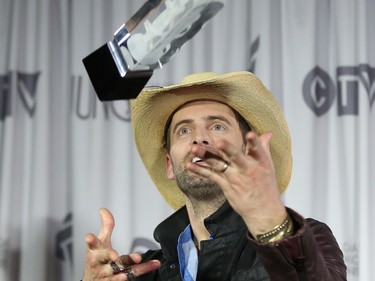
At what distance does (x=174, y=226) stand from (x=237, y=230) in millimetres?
232

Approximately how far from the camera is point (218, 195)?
1653 millimetres

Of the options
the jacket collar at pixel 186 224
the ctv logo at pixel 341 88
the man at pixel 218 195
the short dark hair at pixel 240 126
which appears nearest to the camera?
the man at pixel 218 195

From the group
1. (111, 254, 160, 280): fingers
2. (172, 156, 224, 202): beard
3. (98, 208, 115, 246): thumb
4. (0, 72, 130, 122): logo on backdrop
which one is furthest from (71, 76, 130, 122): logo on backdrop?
(111, 254, 160, 280): fingers

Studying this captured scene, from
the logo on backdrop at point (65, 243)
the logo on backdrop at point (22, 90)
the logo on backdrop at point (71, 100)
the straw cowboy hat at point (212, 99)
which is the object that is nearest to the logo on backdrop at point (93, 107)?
the logo on backdrop at point (71, 100)

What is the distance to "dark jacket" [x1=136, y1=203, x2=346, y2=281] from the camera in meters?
1.08

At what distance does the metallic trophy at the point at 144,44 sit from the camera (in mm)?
938

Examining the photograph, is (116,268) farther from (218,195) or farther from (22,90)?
(22,90)

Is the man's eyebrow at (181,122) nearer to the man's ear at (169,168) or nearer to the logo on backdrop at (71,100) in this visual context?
the man's ear at (169,168)

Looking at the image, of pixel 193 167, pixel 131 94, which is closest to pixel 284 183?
pixel 193 167

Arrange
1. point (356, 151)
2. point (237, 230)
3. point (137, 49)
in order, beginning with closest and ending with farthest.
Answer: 1. point (137, 49)
2. point (237, 230)
3. point (356, 151)

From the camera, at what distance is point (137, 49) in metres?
0.97

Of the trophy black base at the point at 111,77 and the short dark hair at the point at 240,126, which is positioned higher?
the trophy black base at the point at 111,77

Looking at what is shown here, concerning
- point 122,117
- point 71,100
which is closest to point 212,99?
point 122,117

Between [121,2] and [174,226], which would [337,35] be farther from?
[174,226]
